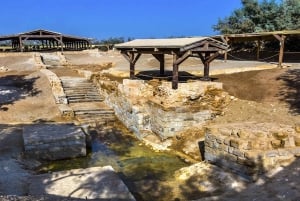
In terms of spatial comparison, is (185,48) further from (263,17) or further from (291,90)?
(263,17)

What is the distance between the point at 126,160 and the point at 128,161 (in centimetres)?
16

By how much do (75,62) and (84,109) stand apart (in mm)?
14341

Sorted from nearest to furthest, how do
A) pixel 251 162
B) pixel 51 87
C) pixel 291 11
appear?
pixel 251 162 < pixel 51 87 < pixel 291 11

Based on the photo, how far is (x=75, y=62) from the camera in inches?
1160

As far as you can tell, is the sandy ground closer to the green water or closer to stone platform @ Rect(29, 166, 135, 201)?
stone platform @ Rect(29, 166, 135, 201)

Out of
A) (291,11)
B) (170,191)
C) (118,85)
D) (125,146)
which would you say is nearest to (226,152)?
(170,191)

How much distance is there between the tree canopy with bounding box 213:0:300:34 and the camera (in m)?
26.9

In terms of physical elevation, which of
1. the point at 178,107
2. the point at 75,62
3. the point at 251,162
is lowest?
the point at 251,162

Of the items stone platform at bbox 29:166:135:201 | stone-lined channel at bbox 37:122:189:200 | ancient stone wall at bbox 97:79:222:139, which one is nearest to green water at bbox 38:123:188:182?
stone-lined channel at bbox 37:122:189:200

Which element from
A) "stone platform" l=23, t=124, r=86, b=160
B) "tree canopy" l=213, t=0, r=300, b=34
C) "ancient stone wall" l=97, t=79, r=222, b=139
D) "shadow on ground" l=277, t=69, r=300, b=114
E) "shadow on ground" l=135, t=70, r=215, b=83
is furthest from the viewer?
"tree canopy" l=213, t=0, r=300, b=34

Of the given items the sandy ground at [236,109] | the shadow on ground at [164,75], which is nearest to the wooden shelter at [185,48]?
the sandy ground at [236,109]

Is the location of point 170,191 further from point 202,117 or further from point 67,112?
point 67,112

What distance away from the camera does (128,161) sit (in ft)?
35.7

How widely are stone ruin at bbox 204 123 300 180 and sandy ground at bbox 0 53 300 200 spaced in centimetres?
30
